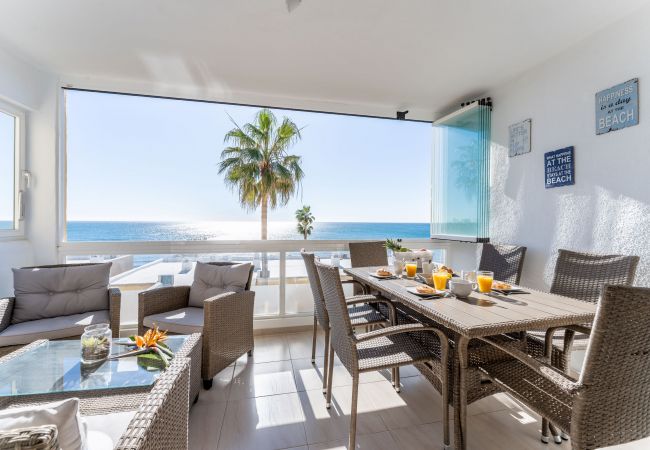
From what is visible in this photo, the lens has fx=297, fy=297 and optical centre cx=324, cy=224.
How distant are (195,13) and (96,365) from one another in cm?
232

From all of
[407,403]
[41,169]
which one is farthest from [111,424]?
[41,169]

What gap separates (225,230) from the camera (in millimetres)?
25250

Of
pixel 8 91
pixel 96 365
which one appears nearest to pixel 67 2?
pixel 8 91

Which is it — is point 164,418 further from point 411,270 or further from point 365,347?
point 411,270

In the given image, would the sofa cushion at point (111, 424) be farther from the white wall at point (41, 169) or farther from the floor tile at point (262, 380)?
the white wall at point (41, 169)

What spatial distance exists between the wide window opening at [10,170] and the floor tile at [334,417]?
3.16m

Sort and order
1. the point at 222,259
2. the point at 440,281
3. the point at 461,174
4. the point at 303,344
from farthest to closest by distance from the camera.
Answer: the point at 461,174 < the point at 222,259 < the point at 303,344 < the point at 440,281

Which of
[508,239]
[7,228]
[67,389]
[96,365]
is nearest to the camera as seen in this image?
[67,389]

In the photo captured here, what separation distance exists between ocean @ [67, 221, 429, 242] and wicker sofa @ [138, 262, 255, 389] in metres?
19.9

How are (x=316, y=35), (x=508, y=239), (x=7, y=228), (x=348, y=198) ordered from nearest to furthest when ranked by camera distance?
(x=316, y=35)
(x=7, y=228)
(x=508, y=239)
(x=348, y=198)

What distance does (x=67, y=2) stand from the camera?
199 cm

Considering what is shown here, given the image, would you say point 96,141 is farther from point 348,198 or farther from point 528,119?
point 528,119

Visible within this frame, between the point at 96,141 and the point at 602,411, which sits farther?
the point at 96,141

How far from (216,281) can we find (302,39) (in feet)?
7.32
